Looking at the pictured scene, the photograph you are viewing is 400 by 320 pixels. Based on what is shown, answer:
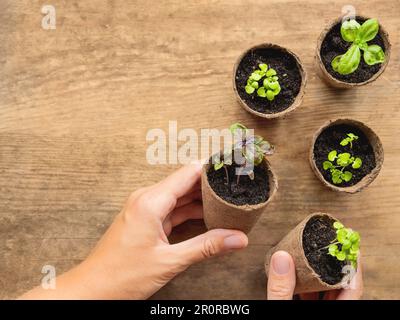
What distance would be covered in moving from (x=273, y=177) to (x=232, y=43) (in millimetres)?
579

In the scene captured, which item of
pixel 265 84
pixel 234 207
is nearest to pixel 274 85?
pixel 265 84

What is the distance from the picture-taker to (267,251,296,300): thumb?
160 centimetres

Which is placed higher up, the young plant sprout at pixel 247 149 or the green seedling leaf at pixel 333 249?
the young plant sprout at pixel 247 149

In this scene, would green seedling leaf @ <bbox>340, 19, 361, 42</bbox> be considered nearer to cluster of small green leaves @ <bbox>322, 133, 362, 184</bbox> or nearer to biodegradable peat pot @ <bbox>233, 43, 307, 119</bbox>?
biodegradable peat pot @ <bbox>233, 43, 307, 119</bbox>

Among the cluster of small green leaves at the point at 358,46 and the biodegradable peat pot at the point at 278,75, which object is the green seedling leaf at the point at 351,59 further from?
the biodegradable peat pot at the point at 278,75

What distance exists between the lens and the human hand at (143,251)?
5.27 feet

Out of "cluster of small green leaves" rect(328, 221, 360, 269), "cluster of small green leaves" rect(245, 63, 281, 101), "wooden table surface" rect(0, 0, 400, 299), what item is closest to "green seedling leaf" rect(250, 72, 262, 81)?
"cluster of small green leaves" rect(245, 63, 281, 101)

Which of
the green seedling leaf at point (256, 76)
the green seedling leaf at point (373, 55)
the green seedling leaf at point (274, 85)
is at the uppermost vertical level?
the green seedling leaf at point (373, 55)

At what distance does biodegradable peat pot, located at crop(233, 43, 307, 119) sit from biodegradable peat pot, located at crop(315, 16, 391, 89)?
90 mm

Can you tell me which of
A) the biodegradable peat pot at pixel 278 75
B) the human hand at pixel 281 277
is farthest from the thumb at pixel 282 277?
the biodegradable peat pot at pixel 278 75

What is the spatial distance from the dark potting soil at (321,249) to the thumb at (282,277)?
0.06 metres

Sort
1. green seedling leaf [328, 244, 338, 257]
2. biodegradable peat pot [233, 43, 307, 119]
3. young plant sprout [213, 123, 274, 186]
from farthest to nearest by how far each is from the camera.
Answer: biodegradable peat pot [233, 43, 307, 119] < green seedling leaf [328, 244, 338, 257] < young plant sprout [213, 123, 274, 186]
